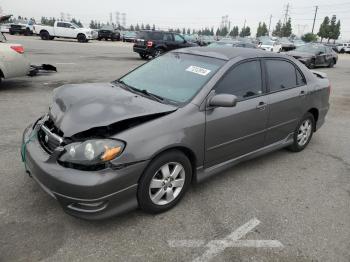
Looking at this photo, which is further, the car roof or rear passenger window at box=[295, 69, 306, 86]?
rear passenger window at box=[295, 69, 306, 86]

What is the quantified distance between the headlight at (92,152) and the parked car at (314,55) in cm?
1740

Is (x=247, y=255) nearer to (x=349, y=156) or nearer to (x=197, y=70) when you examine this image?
(x=197, y=70)

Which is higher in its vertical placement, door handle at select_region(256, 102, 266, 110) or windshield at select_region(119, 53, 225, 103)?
windshield at select_region(119, 53, 225, 103)

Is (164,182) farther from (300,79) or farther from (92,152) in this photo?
(300,79)

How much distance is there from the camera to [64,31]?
1302 inches

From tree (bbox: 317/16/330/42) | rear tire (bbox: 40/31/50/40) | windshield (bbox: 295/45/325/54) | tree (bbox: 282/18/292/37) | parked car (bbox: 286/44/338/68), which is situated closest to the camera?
parked car (bbox: 286/44/338/68)

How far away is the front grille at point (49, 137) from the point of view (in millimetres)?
3087

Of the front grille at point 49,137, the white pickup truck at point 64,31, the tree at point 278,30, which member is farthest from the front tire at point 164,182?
the tree at point 278,30

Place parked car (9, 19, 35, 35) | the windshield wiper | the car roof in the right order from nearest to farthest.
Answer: the windshield wiper
the car roof
parked car (9, 19, 35, 35)

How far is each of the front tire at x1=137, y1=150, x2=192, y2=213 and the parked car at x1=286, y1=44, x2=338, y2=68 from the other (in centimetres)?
1672

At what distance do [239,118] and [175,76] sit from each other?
908 millimetres

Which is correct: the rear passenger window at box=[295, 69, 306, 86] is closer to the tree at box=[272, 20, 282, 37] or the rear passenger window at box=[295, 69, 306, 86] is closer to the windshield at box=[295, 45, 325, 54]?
the windshield at box=[295, 45, 325, 54]

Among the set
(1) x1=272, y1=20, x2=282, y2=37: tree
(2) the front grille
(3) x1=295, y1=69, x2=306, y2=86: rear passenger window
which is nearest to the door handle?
(3) x1=295, y1=69, x2=306, y2=86: rear passenger window

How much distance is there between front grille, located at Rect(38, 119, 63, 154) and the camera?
10.1 ft
